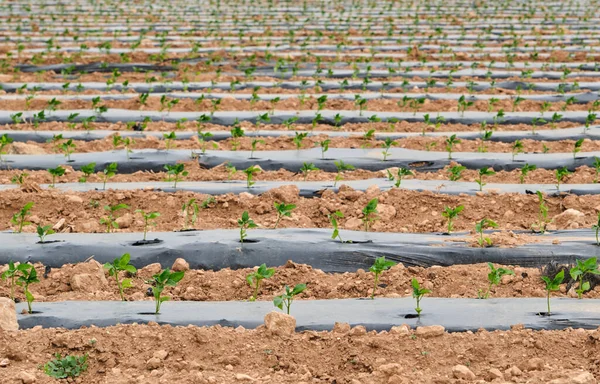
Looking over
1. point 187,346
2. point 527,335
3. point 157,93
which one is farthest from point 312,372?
point 157,93

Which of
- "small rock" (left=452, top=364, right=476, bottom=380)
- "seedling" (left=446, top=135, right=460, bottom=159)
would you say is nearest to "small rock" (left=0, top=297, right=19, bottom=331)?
"small rock" (left=452, top=364, right=476, bottom=380)

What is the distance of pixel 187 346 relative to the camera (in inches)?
106

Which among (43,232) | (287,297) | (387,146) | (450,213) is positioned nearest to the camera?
(287,297)

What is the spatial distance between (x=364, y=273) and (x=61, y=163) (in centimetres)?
279

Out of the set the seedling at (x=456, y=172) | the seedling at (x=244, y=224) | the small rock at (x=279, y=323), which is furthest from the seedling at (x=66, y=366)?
the seedling at (x=456, y=172)

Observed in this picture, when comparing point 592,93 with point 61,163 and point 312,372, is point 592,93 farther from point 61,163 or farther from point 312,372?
point 312,372

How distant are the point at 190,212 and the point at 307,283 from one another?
1164 millimetres

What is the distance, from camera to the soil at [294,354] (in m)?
2.53

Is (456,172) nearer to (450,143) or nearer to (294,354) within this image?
(450,143)

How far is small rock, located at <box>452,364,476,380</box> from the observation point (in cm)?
251

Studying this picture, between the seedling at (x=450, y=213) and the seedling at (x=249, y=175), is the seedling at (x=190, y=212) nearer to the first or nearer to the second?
the seedling at (x=249, y=175)

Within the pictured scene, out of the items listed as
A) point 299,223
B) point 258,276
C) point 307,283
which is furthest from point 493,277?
point 299,223

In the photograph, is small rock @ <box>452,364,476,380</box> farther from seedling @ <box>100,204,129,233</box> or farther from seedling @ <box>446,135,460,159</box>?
seedling @ <box>446,135,460,159</box>

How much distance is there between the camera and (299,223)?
4090mm
